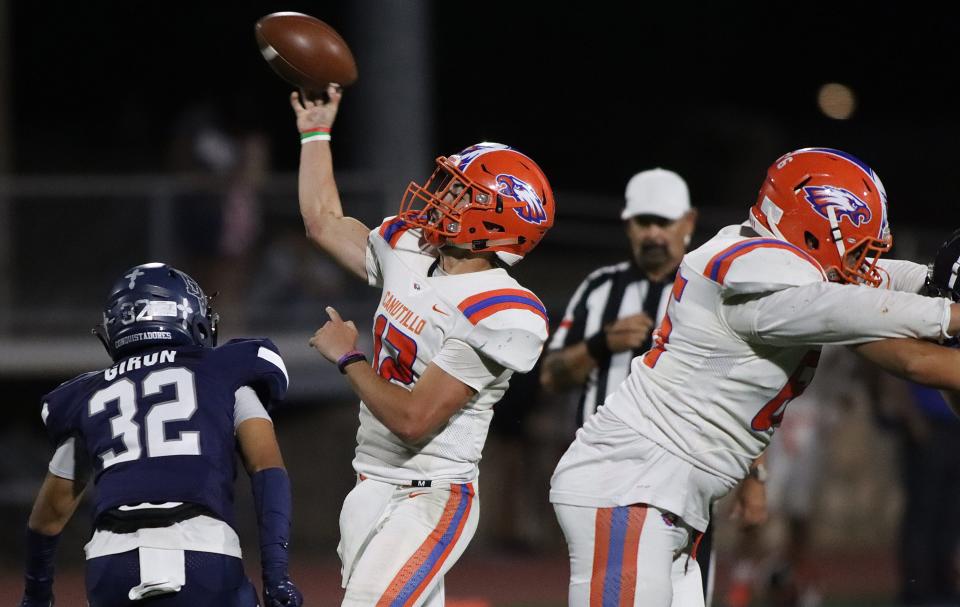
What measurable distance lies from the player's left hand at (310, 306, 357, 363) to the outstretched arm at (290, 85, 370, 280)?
1.55ft

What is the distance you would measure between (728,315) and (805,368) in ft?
0.95

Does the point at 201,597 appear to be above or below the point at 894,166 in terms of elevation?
below

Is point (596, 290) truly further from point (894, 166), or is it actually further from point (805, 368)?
point (894, 166)

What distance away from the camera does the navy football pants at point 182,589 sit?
3195 millimetres

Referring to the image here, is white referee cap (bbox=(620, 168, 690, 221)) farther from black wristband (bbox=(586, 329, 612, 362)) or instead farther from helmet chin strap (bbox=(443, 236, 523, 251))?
helmet chin strap (bbox=(443, 236, 523, 251))

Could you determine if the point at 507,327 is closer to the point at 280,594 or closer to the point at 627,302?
the point at 280,594

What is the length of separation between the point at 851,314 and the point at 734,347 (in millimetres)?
342

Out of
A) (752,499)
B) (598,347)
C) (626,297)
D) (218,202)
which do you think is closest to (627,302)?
(626,297)

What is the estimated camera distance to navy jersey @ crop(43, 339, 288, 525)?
3.21m

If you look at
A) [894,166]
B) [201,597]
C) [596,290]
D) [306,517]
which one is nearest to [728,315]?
[201,597]

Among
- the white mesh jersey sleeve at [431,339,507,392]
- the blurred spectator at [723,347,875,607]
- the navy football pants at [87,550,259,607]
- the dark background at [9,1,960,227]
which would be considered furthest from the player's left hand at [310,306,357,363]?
the dark background at [9,1,960,227]

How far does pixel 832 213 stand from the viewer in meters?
3.30

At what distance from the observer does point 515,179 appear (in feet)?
12.1

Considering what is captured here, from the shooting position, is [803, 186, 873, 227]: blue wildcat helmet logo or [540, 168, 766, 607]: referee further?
[540, 168, 766, 607]: referee
